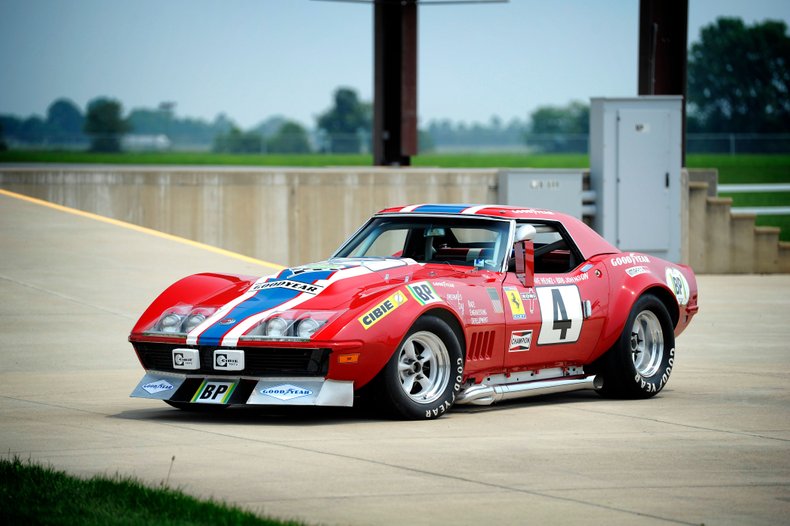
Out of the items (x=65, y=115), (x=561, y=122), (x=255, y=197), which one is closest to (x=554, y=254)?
(x=255, y=197)

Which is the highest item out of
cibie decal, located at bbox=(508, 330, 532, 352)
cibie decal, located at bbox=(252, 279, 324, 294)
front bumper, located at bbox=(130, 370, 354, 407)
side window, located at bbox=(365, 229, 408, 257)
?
side window, located at bbox=(365, 229, 408, 257)

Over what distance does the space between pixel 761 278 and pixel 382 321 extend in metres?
12.8

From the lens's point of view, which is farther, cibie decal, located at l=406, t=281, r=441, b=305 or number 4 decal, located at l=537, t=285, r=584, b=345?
number 4 decal, located at l=537, t=285, r=584, b=345

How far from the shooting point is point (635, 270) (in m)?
9.84

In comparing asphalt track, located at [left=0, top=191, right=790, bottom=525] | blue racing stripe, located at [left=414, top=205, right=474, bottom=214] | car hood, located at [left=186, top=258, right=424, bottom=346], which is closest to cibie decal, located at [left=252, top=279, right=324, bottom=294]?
car hood, located at [left=186, top=258, right=424, bottom=346]

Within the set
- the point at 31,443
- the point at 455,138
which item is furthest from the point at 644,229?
the point at 455,138

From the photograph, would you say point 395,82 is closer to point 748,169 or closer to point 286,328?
point 286,328

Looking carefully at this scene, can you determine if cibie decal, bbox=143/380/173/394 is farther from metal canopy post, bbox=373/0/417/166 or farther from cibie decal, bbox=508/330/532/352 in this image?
metal canopy post, bbox=373/0/417/166

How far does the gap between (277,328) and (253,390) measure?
0.39m

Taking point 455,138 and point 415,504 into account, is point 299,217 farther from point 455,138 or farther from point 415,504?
point 455,138

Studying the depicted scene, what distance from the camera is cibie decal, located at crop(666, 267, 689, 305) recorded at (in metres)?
10.1

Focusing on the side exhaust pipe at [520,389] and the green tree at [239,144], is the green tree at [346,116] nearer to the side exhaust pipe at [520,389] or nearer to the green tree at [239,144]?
the green tree at [239,144]

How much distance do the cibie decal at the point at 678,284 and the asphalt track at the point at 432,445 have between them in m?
0.65

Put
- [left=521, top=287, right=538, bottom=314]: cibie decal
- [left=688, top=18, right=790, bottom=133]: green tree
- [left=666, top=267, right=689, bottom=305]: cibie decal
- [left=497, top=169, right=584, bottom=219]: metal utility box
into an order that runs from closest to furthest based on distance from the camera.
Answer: [left=521, top=287, right=538, bottom=314]: cibie decal < [left=666, top=267, right=689, bottom=305]: cibie decal < [left=497, top=169, right=584, bottom=219]: metal utility box < [left=688, top=18, right=790, bottom=133]: green tree
